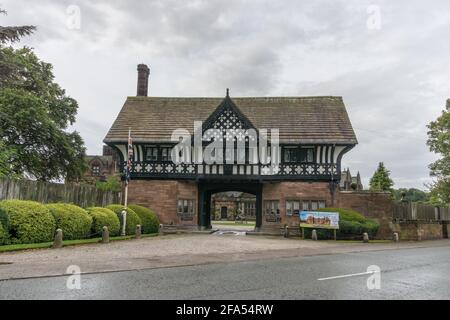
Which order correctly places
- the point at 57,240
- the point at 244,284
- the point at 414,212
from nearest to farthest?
the point at 244,284, the point at 57,240, the point at 414,212

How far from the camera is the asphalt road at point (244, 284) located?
260 inches

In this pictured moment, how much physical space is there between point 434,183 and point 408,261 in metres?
26.8

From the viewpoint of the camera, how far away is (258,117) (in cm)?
2964

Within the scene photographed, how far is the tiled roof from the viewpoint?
2730cm

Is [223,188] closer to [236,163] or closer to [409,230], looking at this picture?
[236,163]

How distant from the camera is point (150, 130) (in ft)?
93.1

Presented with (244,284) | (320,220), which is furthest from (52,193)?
(320,220)

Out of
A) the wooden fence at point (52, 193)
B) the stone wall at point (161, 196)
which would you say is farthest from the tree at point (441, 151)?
the wooden fence at point (52, 193)

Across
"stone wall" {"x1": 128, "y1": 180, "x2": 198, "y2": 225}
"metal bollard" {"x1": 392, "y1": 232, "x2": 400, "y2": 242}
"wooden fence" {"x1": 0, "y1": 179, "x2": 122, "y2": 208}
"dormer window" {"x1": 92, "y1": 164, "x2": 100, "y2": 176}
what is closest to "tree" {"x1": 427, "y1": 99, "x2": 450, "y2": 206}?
"metal bollard" {"x1": 392, "y1": 232, "x2": 400, "y2": 242}

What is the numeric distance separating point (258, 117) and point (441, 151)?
17.0 metres

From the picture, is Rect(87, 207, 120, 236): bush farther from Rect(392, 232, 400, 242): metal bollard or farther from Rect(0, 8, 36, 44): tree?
Rect(392, 232, 400, 242): metal bollard

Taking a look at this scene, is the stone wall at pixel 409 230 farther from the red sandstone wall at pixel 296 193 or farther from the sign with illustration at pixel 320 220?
the sign with illustration at pixel 320 220

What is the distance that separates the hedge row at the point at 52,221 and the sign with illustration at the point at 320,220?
958 centimetres
